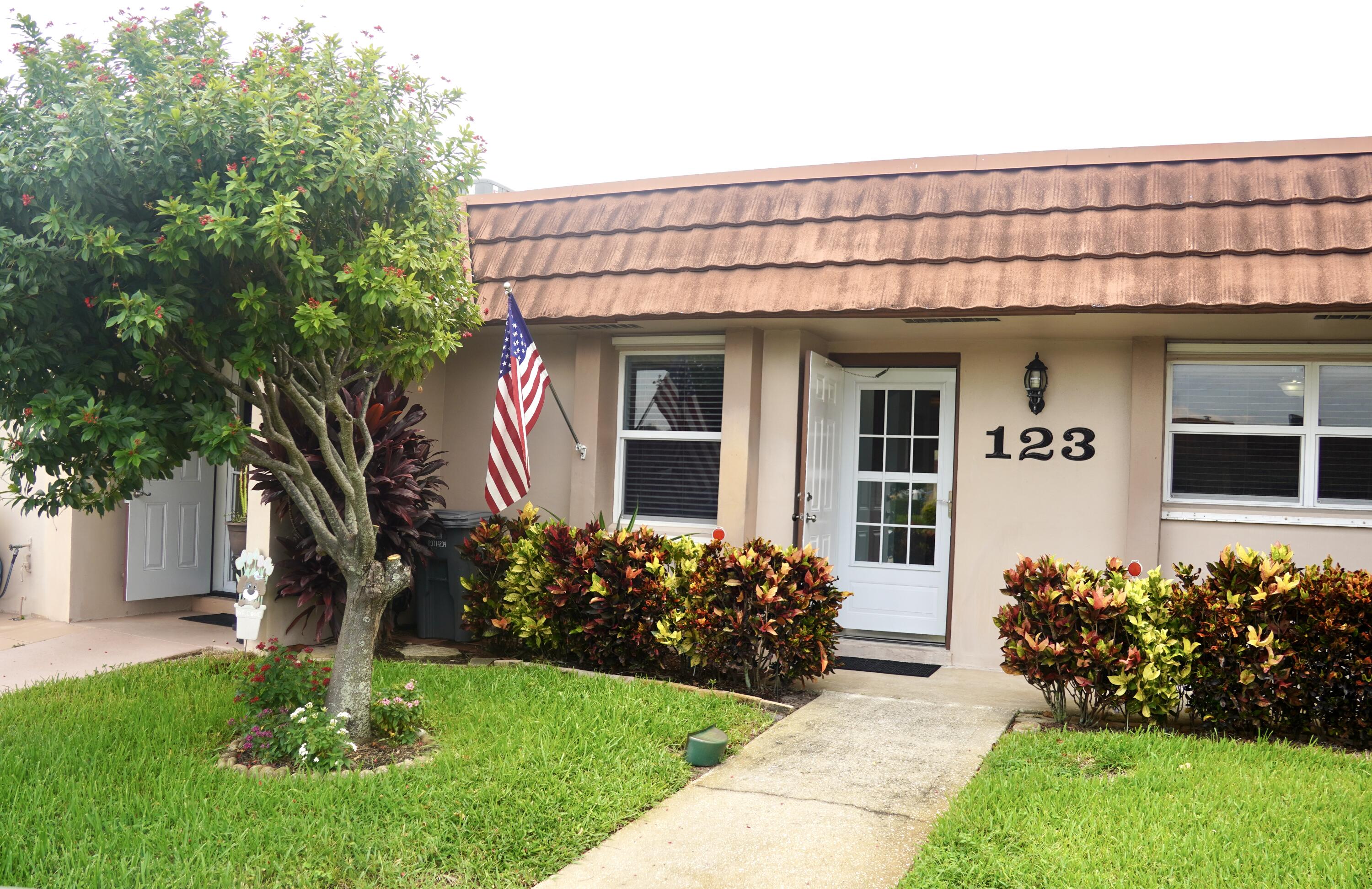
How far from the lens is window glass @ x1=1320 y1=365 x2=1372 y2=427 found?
6816 mm

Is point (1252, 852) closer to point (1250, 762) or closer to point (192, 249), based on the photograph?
point (1250, 762)

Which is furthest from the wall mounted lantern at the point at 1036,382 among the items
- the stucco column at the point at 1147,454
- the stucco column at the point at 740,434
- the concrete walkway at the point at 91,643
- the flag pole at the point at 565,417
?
the concrete walkway at the point at 91,643

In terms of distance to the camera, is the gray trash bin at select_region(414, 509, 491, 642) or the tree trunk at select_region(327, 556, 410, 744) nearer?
the tree trunk at select_region(327, 556, 410, 744)

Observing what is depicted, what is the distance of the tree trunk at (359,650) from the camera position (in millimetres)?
4961

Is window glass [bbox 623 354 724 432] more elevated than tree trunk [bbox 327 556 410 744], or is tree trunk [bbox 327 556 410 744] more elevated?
window glass [bbox 623 354 724 432]

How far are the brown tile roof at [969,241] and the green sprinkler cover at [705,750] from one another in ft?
10.5

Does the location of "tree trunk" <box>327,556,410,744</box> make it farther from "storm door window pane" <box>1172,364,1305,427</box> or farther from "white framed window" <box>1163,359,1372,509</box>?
"storm door window pane" <box>1172,364,1305,427</box>

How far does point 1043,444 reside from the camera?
24.1 ft

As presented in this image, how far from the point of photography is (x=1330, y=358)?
686 cm

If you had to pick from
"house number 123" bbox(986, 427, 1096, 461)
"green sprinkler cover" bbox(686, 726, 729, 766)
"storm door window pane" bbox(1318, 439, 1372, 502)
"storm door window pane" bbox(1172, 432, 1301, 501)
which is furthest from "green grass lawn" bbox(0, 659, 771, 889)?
"storm door window pane" bbox(1318, 439, 1372, 502)

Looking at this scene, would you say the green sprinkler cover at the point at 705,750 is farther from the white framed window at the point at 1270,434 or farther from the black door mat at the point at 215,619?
the black door mat at the point at 215,619

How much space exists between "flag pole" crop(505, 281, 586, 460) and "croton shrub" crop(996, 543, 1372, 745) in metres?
3.79

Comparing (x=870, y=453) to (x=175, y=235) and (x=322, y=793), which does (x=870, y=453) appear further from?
(x=175, y=235)

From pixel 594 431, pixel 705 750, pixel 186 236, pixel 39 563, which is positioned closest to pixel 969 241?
pixel 594 431
